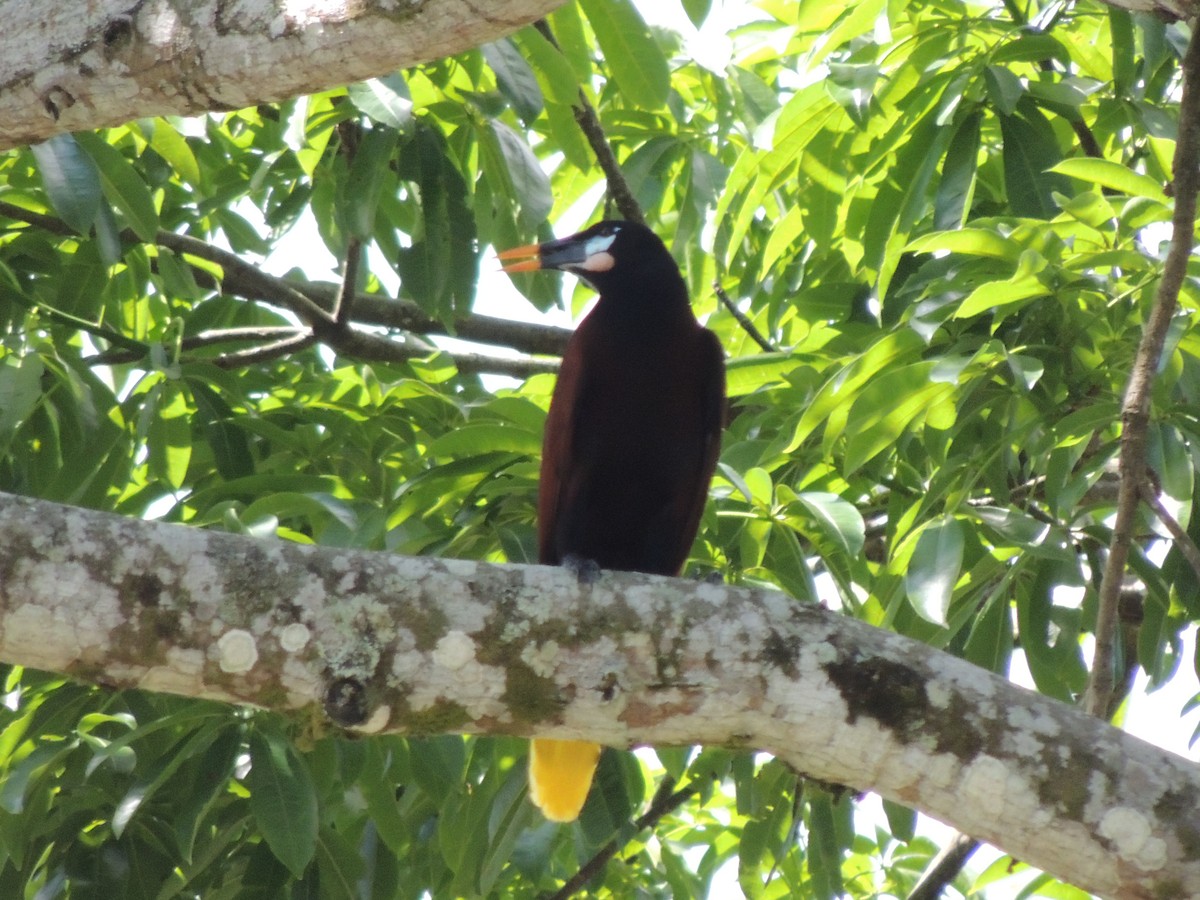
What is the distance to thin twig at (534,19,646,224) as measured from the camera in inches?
145

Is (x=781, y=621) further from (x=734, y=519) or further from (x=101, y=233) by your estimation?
(x=101, y=233)

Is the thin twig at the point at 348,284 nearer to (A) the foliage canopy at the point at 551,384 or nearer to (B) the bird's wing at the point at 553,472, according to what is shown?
(A) the foliage canopy at the point at 551,384

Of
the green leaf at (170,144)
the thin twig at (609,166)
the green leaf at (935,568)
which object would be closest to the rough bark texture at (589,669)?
the green leaf at (935,568)

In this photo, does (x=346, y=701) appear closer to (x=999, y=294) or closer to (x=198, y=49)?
(x=198, y=49)

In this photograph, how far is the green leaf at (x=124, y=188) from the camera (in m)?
2.95

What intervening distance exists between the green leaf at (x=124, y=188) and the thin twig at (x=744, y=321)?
169cm

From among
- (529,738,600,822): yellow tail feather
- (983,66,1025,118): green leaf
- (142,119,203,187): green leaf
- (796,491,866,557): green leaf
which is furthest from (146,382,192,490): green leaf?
(983,66,1025,118): green leaf

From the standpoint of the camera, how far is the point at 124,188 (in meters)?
2.96

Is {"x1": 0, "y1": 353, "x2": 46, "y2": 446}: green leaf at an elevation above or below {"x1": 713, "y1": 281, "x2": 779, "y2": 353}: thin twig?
above

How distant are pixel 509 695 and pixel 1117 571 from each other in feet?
3.40

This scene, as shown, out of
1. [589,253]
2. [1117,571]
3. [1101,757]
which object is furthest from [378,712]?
[589,253]

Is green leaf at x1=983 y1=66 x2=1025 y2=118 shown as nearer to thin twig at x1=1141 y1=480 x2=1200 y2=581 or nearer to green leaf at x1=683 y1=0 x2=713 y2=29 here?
green leaf at x1=683 y1=0 x2=713 y2=29

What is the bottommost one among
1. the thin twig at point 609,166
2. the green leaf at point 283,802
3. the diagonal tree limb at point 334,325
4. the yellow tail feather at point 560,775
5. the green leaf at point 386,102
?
the yellow tail feather at point 560,775

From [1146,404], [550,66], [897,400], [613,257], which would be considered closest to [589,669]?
[897,400]
